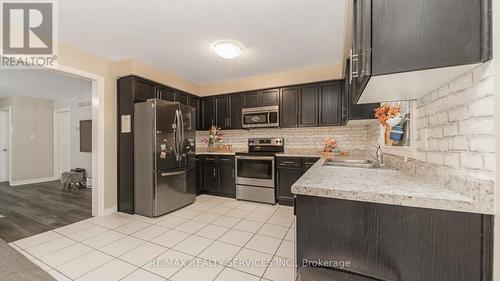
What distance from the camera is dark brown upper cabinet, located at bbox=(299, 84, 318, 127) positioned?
3.60 metres

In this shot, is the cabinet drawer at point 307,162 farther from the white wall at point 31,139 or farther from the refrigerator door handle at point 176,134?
the white wall at point 31,139

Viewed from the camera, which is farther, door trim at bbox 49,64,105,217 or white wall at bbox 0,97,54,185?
white wall at bbox 0,97,54,185

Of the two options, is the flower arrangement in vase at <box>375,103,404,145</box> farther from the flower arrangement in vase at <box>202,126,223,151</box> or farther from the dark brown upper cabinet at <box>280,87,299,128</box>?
the flower arrangement in vase at <box>202,126,223,151</box>

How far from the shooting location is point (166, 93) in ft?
11.9

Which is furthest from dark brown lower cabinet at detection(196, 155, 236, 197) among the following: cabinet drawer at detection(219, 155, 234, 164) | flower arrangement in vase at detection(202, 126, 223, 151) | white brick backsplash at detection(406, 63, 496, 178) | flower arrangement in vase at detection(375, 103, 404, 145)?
white brick backsplash at detection(406, 63, 496, 178)

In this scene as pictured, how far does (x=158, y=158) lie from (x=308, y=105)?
2.69 metres

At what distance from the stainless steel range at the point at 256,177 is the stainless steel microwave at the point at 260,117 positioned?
0.59 meters

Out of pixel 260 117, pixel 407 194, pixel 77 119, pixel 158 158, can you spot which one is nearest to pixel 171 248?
pixel 158 158

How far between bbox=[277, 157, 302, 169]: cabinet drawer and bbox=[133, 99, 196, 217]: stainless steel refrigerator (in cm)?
170

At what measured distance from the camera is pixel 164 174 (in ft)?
10.0

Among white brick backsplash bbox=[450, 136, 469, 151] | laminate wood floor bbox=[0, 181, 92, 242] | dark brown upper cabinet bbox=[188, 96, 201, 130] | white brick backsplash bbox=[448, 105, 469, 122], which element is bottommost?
laminate wood floor bbox=[0, 181, 92, 242]

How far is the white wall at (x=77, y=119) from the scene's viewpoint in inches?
205

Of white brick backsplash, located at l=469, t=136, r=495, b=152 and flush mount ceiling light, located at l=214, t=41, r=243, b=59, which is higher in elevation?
flush mount ceiling light, located at l=214, t=41, r=243, b=59

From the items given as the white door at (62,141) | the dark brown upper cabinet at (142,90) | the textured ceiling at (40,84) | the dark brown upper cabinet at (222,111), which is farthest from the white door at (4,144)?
the dark brown upper cabinet at (222,111)
